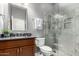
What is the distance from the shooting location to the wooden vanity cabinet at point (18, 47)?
5.90ft

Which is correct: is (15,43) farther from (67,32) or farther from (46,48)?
(67,32)

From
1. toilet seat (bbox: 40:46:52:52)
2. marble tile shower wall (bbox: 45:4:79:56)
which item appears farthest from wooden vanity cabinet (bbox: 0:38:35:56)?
marble tile shower wall (bbox: 45:4:79:56)

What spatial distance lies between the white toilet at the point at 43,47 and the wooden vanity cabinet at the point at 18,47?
0.23 ft

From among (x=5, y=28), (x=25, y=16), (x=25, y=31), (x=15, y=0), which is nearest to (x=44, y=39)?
(x=25, y=31)

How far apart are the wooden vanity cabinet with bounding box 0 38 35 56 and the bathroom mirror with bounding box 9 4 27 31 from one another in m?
0.17

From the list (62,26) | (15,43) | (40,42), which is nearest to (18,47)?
(15,43)

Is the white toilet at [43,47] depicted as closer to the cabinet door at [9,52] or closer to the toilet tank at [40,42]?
the toilet tank at [40,42]

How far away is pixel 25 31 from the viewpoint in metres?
1.91

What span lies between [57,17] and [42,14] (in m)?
0.21

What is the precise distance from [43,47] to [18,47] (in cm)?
34

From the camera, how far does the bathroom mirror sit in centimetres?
186

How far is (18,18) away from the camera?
189cm

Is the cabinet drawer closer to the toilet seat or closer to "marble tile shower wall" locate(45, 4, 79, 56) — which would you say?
the toilet seat

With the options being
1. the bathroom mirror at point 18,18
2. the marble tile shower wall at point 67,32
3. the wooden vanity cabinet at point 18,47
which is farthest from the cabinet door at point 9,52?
the marble tile shower wall at point 67,32
